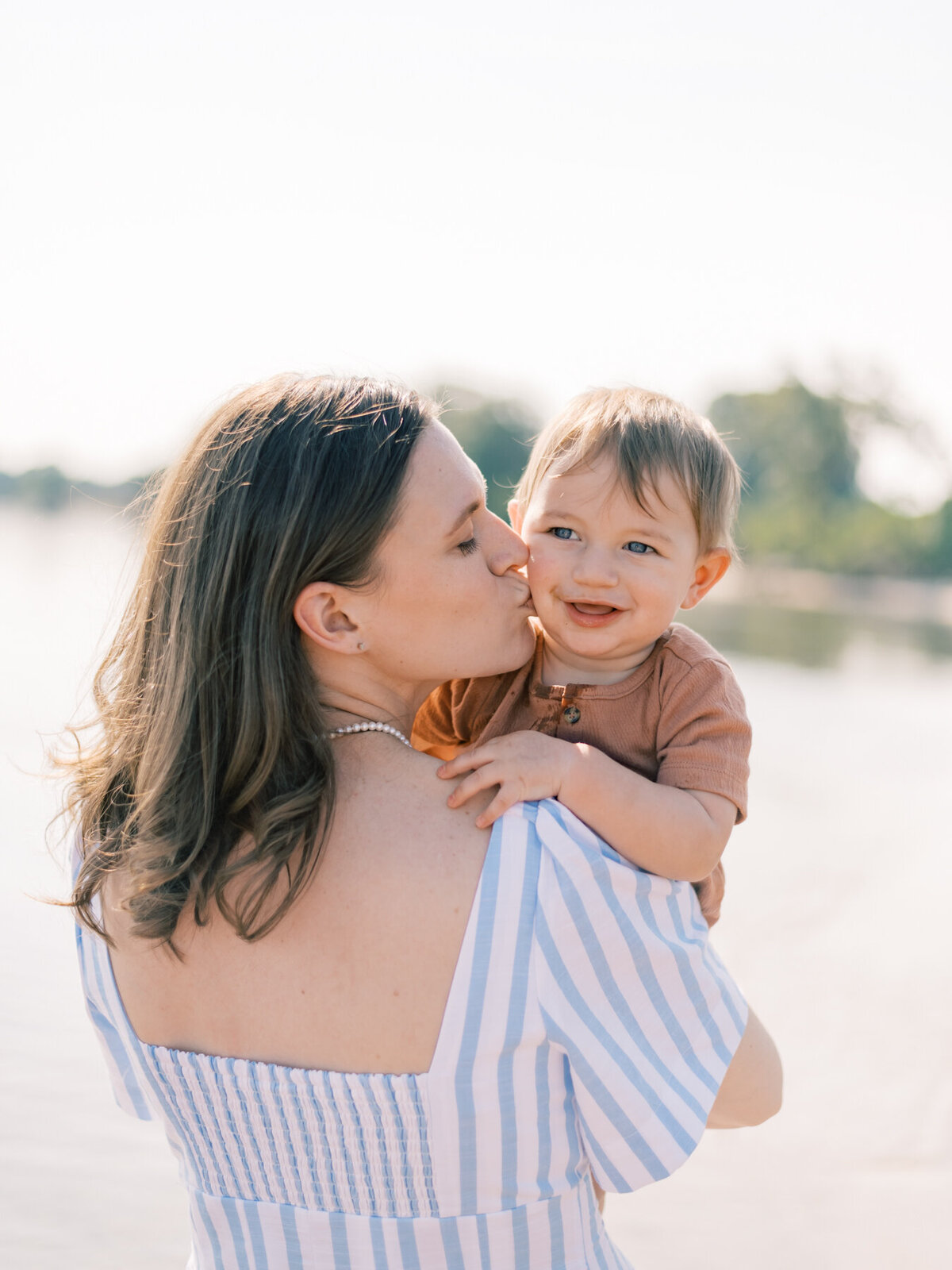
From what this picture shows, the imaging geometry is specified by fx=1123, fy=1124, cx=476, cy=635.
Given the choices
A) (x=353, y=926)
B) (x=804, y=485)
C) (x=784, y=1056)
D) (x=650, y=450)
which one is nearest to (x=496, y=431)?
(x=804, y=485)

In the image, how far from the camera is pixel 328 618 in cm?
139

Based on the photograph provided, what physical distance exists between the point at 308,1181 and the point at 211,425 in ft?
3.06

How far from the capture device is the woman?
48.2 inches

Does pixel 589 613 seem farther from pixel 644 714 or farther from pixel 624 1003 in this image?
pixel 624 1003

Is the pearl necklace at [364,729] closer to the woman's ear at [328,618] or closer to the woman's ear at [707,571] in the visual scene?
the woman's ear at [328,618]

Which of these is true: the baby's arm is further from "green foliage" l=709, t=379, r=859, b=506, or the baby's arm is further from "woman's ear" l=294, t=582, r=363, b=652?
"green foliage" l=709, t=379, r=859, b=506

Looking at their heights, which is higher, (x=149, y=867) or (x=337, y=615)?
(x=337, y=615)

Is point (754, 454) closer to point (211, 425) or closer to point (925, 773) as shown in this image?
point (925, 773)

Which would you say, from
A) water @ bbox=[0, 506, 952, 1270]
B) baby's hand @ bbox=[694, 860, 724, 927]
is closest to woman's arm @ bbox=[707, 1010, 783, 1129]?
baby's hand @ bbox=[694, 860, 724, 927]

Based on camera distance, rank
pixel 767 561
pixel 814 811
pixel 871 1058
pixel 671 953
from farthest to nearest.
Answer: pixel 767 561 → pixel 814 811 → pixel 871 1058 → pixel 671 953

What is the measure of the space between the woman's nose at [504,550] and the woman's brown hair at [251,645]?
0.73 feet

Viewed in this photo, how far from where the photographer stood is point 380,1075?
4.01ft

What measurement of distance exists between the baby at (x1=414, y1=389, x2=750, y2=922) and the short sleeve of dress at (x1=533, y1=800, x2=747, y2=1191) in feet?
0.74

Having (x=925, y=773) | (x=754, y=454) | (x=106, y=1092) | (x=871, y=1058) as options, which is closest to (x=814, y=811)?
(x=925, y=773)
